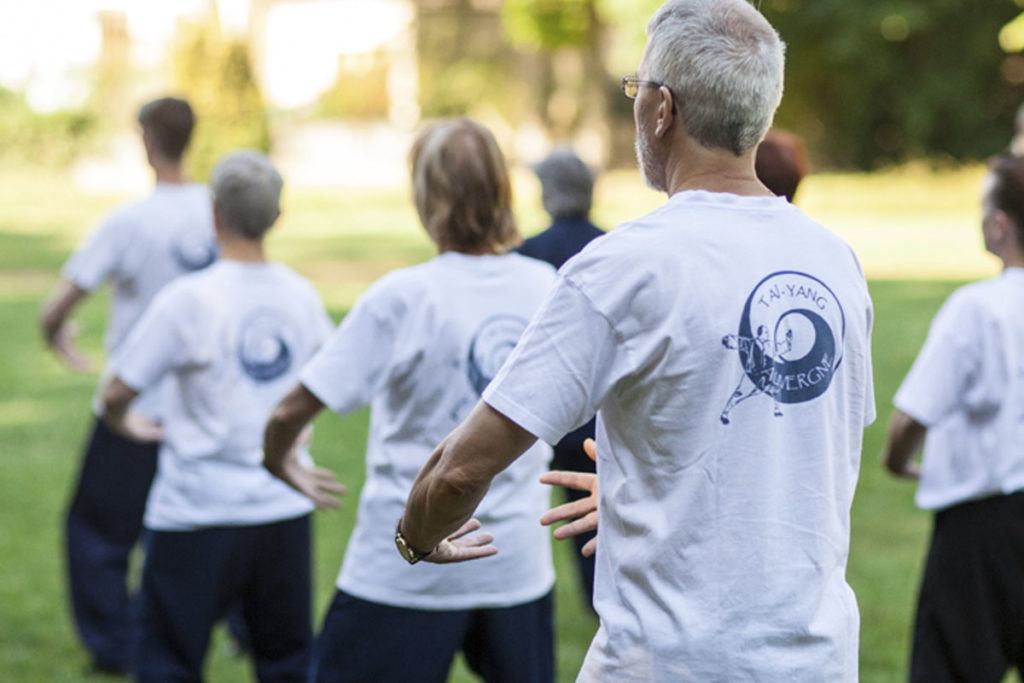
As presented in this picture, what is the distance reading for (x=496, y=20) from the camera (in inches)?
1897

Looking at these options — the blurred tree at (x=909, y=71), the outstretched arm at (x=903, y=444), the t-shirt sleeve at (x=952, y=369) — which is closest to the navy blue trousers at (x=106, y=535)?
the outstretched arm at (x=903, y=444)

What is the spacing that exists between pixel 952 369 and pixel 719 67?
2039 mm

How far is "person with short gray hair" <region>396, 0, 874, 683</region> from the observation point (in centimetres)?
206

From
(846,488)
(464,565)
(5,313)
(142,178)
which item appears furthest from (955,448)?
(142,178)

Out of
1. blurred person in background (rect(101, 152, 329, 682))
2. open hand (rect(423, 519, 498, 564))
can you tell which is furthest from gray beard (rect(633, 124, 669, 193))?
blurred person in background (rect(101, 152, 329, 682))

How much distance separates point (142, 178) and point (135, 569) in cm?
3474

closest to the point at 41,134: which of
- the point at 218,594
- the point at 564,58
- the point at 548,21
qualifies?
the point at 548,21

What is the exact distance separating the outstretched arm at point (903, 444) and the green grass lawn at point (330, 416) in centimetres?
145

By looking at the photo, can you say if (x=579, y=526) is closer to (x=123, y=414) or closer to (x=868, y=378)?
(x=868, y=378)

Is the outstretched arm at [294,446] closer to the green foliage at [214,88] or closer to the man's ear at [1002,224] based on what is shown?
the man's ear at [1002,224]

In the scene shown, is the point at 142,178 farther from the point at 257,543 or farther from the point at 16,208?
the point at 257,543

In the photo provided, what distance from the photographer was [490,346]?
3.37m

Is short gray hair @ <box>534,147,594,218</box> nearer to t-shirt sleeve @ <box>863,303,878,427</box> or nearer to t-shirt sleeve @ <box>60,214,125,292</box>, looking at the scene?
t-shirt sleeve @ <box>60,214,125,292</box>

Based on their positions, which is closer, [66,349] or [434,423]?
[434,423]
